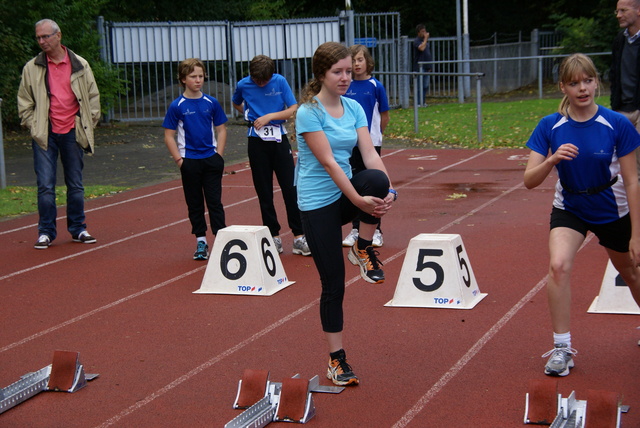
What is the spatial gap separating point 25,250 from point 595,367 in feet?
21.2

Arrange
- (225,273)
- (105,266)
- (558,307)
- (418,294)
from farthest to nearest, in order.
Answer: (105,266)
(225,273)
(418,294)
(558,307)

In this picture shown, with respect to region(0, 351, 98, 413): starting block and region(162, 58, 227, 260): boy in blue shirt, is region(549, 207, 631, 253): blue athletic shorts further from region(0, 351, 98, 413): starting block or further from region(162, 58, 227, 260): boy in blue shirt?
region(162, 58, 227, 260): boy in blue shirt

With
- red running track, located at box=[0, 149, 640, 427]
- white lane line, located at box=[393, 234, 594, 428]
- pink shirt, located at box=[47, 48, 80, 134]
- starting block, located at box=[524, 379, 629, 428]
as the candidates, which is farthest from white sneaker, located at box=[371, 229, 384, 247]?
starting block, located at box=[524, 379, 629, 428]

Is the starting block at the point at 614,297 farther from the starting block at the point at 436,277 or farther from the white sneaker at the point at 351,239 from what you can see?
the white sneaker at the point at 351,239

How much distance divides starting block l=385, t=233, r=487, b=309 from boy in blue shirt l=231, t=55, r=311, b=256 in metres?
2.14

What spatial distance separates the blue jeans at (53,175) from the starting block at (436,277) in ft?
14.3

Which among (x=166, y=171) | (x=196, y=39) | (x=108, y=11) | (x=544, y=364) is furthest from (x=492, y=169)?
(x=108, y=11)

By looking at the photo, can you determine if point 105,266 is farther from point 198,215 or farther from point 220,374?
point 220,374

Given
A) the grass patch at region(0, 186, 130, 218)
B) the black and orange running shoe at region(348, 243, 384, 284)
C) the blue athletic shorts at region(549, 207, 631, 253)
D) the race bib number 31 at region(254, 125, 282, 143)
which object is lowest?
the grass patch at region(0, 186, 130, 218)

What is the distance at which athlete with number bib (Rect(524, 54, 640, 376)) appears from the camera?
5188 mm

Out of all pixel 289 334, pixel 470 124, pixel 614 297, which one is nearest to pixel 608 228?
pixel 614 297

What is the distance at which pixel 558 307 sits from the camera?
5391mm

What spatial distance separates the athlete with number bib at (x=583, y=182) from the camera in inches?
204

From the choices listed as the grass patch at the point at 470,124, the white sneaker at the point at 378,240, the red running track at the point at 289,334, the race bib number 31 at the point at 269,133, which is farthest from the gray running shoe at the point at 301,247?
the grass patch at the point at 470,124
